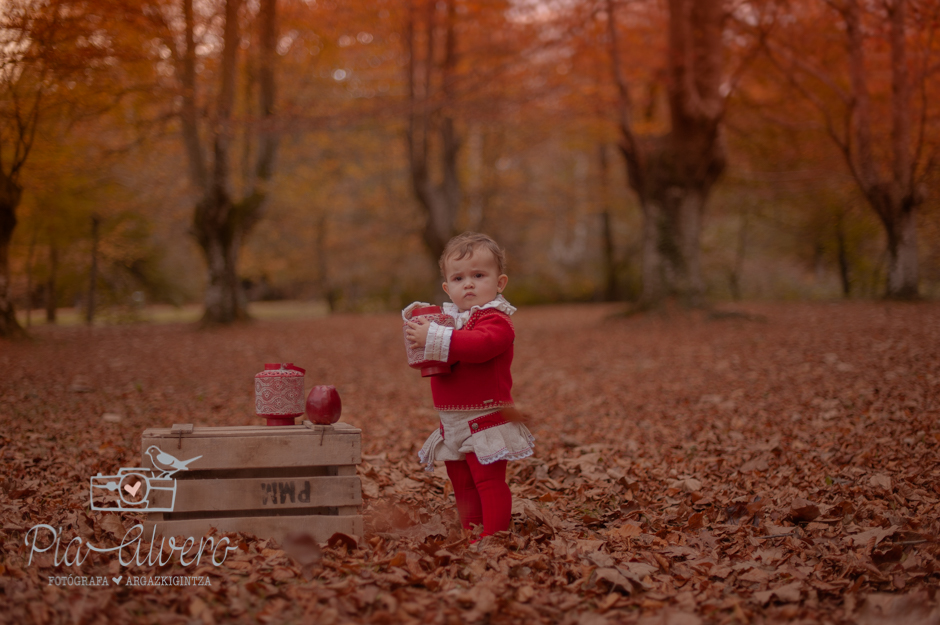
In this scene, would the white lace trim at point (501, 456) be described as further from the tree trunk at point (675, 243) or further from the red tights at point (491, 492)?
the tree trunk at point (675, 243)

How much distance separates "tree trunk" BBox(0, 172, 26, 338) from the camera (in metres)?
9.62

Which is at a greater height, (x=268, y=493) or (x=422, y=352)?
(x=422, y=352)

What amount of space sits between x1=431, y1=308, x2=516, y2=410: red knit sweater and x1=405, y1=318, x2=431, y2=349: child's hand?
0.55 ft

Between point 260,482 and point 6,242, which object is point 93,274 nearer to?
point 6,242

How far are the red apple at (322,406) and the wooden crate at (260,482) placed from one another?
0.13 ft

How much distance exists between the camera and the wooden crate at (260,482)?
300cm

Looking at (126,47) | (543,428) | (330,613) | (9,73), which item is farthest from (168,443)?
(126,47)

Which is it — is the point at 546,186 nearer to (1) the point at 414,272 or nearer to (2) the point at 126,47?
(1) the point at 414,272

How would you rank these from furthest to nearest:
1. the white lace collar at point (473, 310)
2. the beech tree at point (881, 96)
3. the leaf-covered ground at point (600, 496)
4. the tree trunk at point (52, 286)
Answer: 1. the tree trunk at point (52, 286)
2. the beech tree at point (881, 96)
3. the white lace collar at point (473, 310)
4. the leaf-covered ground at point (600, 496)

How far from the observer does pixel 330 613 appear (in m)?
2.39

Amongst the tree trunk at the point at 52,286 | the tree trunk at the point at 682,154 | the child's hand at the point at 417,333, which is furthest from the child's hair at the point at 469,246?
the tree trunk at the point at 52,286

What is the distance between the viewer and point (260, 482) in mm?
3086

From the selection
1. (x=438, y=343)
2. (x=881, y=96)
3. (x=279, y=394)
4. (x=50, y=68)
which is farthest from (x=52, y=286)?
(x=881, y=96)

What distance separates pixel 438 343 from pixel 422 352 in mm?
112
